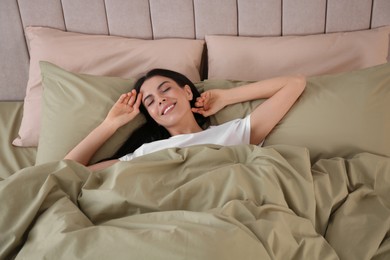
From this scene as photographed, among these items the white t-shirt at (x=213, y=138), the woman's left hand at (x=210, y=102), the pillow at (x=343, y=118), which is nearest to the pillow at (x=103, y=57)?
the woman's left hand at (x=210, y=102)

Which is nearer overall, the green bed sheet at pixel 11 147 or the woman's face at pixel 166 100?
the woman's face at pixel 166 100

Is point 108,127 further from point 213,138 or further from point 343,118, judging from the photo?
point 343,118

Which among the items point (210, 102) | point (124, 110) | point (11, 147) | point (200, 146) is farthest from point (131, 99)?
point (11, 147)

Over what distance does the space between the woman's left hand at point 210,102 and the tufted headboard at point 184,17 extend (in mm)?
410

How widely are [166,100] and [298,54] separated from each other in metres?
0.62

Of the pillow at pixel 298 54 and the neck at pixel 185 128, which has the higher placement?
the pillow at pixel 298 54

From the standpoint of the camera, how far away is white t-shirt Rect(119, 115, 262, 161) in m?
1.35

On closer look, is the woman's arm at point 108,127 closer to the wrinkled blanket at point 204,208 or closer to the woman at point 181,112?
the woman at point 181,112

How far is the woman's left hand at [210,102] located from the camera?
4.66ft

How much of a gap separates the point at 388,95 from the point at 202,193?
30.9 inches

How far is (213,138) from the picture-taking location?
138 centimetres

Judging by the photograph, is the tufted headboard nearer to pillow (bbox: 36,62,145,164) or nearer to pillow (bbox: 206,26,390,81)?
pillow (bbox: 206,26,390,81)

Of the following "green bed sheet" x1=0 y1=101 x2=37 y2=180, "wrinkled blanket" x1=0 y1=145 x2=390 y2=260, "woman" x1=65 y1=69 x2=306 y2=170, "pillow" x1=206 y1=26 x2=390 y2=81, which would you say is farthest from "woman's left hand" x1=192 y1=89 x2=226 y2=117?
"green bed sheet" x1=0 y1=101 x2=37 y2=180

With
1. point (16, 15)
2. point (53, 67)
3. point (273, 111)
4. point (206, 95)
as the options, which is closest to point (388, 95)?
point (273, 111)
